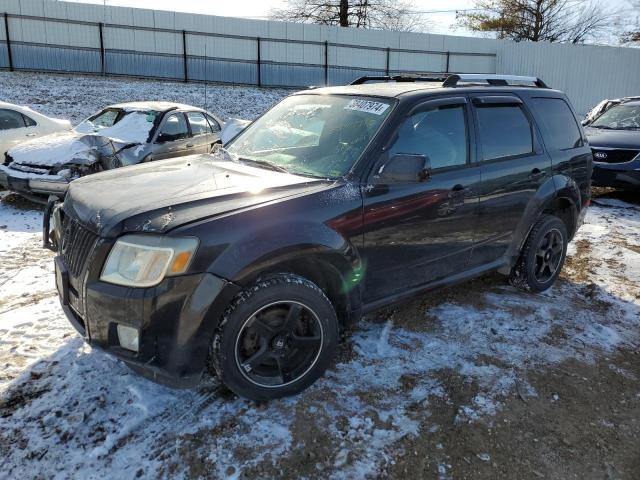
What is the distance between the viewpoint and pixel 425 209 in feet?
11.3

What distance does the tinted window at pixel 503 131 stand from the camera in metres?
3.91

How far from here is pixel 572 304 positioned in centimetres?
455

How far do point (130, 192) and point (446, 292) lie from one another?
2954mm

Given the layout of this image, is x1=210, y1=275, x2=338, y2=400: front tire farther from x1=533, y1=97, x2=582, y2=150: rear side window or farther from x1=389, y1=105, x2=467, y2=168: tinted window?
x1=533, y1=97, x2=582, y2=150: rear side window

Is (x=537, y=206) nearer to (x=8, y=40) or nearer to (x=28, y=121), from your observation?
(x=28, y=121)

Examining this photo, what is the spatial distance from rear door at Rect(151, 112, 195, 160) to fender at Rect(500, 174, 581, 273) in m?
5.84

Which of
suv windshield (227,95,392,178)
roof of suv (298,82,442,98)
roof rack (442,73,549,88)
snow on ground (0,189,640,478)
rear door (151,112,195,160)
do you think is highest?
roof rack (442,73,549,88)

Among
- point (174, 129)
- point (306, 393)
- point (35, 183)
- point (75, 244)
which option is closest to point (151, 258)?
point (75, 244)

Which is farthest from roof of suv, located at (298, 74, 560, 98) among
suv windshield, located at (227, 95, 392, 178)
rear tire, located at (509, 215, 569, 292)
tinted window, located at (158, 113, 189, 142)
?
tinted window, located at (158, 113, 189, 142)

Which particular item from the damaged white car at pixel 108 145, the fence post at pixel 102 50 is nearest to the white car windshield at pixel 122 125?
the damaged white car at pixel 108 145

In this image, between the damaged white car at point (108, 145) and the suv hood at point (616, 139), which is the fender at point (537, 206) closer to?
the suv hood at point (616, 139)

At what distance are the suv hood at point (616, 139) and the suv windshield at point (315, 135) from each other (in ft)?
22.7

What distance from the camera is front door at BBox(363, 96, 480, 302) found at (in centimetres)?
323

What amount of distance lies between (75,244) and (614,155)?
A: 8.74 m
